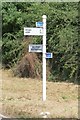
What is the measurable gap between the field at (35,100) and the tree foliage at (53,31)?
117 cm

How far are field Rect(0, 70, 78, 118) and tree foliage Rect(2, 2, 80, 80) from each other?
117 centimetres

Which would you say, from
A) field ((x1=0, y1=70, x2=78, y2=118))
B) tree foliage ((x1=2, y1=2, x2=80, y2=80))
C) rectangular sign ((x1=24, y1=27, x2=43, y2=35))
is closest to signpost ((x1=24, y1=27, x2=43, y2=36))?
rectangular sign ((x1=24, y1=27, x2=43, y2=35))

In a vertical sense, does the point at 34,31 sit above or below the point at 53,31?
above

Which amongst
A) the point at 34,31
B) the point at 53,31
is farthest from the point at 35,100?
the point at 53,31

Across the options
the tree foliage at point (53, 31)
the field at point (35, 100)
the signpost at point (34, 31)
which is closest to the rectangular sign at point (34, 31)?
A: the signpost at point (34, 31)

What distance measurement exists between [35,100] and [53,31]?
5176 millimetres

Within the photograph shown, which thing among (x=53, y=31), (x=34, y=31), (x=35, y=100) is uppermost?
(x=34, y=31)

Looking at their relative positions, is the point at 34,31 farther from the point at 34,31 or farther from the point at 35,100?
the point at 35,100

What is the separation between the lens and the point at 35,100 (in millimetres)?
9867

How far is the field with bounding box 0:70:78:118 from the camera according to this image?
8.37m

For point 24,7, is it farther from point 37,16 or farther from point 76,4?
point 76,4

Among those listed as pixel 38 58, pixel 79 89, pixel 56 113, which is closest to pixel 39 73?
pixel 38 58

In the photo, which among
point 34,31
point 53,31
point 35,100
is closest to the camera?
point 34,31

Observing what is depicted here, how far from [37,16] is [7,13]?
2.50m
